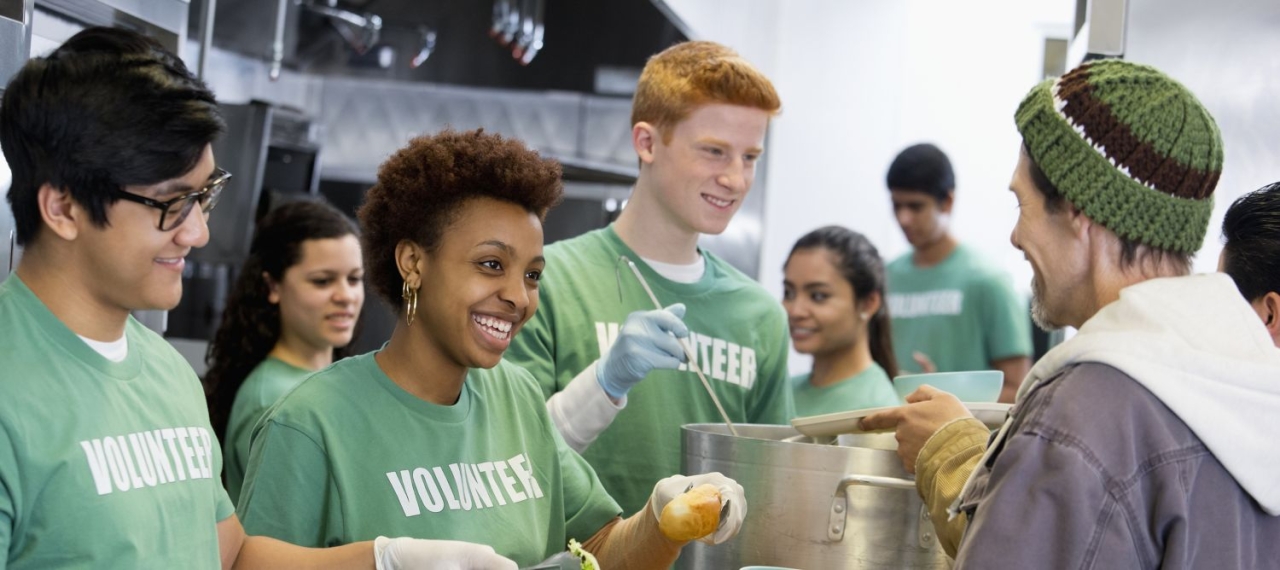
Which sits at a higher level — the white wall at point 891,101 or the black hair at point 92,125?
the white wall at point 891,101

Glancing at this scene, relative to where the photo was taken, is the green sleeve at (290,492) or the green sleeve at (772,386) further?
the green sleeve at (772,386)

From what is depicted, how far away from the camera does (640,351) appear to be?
188cm

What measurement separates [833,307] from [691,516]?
1.59 meters

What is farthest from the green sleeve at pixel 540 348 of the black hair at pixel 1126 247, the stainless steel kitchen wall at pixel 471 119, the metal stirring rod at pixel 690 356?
the stainless steel kitchen wall at pixel 471 119

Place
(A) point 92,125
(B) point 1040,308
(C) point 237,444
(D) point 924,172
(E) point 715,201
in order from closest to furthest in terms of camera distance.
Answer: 1. (A) point 92,125
2. (B) point 1040,308
3. (E) point 715,201
4. (C) point 237,444
5. (D) point 924,172

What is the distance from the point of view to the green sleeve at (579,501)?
182 centimetres

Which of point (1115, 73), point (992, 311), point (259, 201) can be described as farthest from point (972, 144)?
point (1115, 73)

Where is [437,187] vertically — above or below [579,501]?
above

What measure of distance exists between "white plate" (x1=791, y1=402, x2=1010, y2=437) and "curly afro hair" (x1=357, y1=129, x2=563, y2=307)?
489 millimetres

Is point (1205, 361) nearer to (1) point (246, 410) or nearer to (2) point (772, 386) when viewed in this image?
(2) point (772, 386)

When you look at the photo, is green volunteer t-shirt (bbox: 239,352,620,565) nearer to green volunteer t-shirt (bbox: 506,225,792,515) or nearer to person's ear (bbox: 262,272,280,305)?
green volunteer t-shirt (bbox: 506,225,792,515)

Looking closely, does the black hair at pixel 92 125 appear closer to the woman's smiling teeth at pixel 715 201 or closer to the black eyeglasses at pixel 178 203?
the black eyeglasses at pixel 178 203

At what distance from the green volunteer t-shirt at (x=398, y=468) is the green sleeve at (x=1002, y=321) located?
7.94 ft

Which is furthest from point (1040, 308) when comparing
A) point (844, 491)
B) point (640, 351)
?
point (640, 351)
